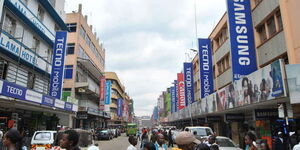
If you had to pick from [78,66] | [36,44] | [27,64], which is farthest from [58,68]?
[78,66]

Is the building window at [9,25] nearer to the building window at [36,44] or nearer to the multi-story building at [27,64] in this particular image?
the multi-story building at [27,64]

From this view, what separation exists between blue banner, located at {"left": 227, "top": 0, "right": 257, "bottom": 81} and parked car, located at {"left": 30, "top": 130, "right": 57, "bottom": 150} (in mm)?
11584

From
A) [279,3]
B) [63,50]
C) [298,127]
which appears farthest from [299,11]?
[63,50]

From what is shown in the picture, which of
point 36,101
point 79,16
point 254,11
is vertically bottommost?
point 36,101

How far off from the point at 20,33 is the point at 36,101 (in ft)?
20.8

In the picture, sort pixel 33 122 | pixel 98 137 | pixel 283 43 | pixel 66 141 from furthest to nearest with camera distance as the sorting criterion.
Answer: pixel 98 137
pixel 33 122
pixel 283 43
pixel 66 141

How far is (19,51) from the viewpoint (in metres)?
17.4

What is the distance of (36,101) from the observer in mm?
15219

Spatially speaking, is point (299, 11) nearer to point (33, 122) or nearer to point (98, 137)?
point (33, 122)

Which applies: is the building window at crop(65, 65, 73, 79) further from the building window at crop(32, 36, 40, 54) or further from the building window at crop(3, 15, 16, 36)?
the building window at crop(3, 15, 16, 36)

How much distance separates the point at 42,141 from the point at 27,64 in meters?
7.77

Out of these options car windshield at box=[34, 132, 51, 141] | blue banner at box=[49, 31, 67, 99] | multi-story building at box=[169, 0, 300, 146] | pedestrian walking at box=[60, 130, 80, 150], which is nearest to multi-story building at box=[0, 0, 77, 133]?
blue banner at box=[49, 31, 67, 99]

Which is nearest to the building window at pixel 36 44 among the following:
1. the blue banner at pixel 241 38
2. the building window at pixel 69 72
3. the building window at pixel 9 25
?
the building window at pixel 9 25

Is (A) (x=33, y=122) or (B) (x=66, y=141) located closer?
(B) (x=66, y=141)
